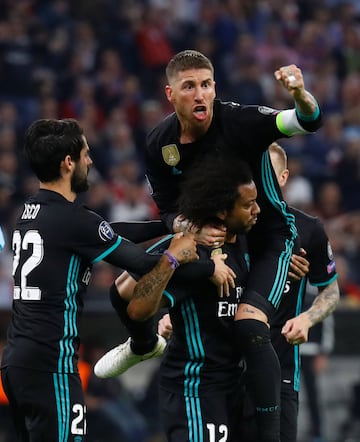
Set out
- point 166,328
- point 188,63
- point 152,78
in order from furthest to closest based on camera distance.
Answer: point 152,78 < point 166,328 < point 188,63

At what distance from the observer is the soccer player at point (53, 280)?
5.49 metres

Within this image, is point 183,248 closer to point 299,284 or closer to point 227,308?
point 227,308

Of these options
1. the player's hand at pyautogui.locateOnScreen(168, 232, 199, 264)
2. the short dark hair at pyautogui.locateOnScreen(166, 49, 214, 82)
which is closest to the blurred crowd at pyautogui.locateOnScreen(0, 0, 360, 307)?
the short dark hair at pyautogui.locateOnScreen(166, 49, 214, 82)

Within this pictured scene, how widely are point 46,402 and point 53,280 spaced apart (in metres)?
0.58

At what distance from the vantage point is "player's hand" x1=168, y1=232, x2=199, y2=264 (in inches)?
213

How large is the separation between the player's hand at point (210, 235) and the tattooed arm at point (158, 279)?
4 centimetres

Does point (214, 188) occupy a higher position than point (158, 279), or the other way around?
point (214, 188)

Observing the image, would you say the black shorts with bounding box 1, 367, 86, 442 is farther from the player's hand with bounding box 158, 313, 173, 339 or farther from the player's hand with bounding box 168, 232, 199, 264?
the player's hand with bounding box 168, 232, 199, 264

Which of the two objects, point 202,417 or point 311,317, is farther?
point 311,317

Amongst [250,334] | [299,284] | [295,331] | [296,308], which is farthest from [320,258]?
[250,334]

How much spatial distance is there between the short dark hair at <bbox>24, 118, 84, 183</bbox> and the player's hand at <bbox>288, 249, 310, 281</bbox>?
1.25 m

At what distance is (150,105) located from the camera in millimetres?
13234

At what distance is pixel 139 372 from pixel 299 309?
3818 mm

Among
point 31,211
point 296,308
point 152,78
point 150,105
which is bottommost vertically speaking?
point 296,308
